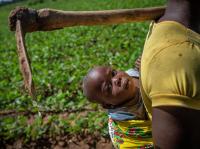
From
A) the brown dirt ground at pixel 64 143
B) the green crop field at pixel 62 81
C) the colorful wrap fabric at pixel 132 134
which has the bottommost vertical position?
the brown dirt ground at pixel 64 143

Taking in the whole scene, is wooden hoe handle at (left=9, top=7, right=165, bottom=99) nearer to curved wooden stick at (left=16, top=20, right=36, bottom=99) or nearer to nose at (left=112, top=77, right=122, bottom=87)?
curved wooden stick at (left=16, top=20, right=36, bottom=99)

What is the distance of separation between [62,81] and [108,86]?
13.5ft

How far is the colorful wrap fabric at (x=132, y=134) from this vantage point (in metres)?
1.81

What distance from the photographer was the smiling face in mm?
1822

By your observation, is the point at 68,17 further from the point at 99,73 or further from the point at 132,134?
the point at 132,134

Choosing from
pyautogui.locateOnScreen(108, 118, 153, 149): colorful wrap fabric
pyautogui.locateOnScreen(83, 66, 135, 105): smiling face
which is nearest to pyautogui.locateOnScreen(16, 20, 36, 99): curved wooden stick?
pyautogui.locateOnScreen(83, 66, 135, 105): smiling face

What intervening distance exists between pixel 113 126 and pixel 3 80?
5.12 m

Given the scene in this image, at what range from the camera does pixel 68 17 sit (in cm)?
153

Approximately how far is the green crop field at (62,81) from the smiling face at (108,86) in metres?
1.08

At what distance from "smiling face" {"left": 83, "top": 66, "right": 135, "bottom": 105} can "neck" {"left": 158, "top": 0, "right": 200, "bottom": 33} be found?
23.0 inches

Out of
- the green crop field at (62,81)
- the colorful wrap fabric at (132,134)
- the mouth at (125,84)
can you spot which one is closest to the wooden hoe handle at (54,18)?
the mouth at (125,84)

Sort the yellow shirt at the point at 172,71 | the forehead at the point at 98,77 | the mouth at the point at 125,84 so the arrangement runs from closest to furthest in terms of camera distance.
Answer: the yellow shirt at the point at 172,71 < the mouth at the point at 125,84 < the forehead at the point at 98,77

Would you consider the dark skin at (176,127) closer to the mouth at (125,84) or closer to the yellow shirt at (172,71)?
the yellow shirt at (172,71)

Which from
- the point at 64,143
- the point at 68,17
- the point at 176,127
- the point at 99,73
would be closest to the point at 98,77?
the point at 99,73
